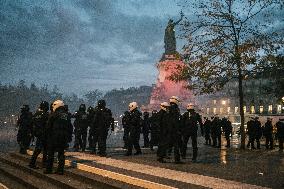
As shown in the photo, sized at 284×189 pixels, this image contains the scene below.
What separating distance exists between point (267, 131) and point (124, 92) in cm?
13151

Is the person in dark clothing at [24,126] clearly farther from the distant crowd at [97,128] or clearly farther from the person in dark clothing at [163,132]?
the person in dark clothing at [163,132]

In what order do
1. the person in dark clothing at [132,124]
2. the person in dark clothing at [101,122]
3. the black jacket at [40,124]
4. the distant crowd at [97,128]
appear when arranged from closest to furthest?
1. the distant crowd at [97,128]
2. the black jacket at [40,124]
3. the person in dark clothing at [101,122]
4. the person in dark clothing at [132,124]

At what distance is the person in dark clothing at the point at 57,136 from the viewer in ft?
31.2

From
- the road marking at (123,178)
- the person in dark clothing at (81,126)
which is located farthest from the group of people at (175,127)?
the person in dark clothing at (81,126)

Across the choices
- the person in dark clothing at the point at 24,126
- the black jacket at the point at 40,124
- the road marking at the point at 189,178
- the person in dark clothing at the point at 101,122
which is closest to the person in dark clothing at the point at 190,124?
the road marking at the point at 189,178

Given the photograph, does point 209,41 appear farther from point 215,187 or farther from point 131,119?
point 215,187

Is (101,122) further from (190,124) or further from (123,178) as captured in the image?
(123,178)

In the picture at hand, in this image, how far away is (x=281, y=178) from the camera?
26.8 ft

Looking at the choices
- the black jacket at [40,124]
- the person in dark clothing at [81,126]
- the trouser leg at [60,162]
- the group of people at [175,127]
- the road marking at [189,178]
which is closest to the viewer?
the road marking at [189,178]

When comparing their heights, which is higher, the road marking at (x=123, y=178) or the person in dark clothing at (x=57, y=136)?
the person in dark clothing at (x=57, y=136)

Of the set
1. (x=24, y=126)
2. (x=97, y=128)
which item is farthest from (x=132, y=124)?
(x=24, y=126)

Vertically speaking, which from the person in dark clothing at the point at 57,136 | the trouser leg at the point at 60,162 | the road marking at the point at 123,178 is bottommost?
the road marking at the point at 123,178

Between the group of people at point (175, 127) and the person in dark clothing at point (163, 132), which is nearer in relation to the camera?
the group of people at point (175, 127)

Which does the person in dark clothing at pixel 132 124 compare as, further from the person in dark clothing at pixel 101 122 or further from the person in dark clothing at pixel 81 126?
the person in dark clothing at pixel 81 126
